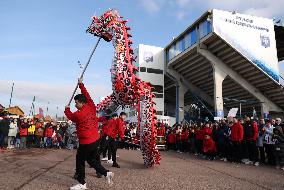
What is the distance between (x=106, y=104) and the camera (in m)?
9.15

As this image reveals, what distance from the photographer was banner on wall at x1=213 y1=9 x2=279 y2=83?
2580cm

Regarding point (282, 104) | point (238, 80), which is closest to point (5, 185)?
point (238, 80)

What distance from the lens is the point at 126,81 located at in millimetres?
7453

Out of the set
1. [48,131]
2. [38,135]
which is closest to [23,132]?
[38,135]

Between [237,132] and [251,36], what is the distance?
686 inches

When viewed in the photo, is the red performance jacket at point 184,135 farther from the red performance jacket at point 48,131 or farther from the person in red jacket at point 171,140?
the red performance jacket at point 48,131

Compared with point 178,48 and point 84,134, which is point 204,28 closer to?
point 178,48

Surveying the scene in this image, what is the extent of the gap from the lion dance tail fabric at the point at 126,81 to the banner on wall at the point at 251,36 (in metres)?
18.6

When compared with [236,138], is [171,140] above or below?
below

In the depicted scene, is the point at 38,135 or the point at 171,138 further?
the point at 171,138

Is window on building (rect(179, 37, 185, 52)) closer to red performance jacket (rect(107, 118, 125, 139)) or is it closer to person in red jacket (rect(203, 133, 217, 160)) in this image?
person in red jacket (rect(203, 133, 217, 160))

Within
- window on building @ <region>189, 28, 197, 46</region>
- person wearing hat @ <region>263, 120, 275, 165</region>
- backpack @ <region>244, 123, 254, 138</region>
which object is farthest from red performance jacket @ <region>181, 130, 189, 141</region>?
window on building @ <region>189, 28, 197, 46</region>

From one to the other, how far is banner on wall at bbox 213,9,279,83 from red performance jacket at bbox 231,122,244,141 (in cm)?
1499

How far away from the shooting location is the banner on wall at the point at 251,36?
2580cm
